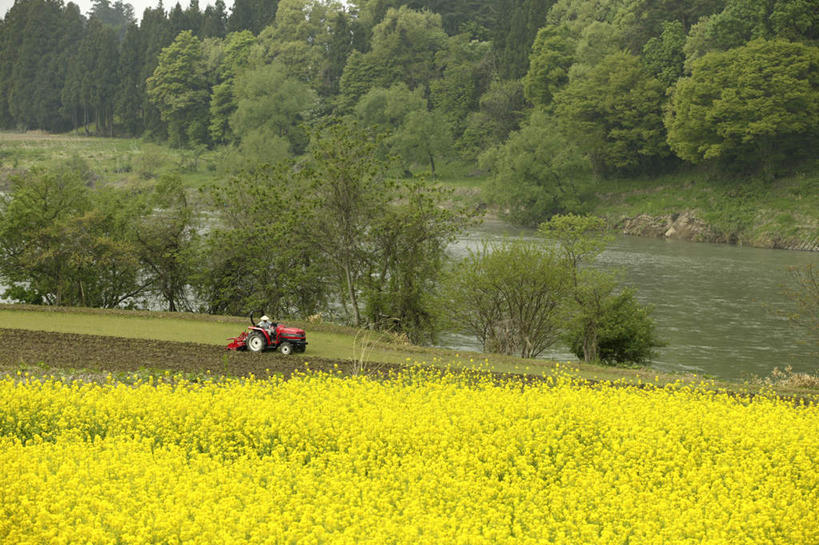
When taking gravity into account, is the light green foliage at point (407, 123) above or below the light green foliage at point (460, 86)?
below

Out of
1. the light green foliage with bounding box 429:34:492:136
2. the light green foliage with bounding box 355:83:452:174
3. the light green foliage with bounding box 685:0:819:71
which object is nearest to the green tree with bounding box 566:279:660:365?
the light green foliage with bounding box 685:0:819:71

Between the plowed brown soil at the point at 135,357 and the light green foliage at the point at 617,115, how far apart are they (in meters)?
60.8

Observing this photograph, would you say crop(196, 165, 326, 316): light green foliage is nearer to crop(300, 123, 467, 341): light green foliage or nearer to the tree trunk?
crop(300, 123, 467, 341): light green foliage

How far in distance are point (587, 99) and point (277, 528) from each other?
248ft

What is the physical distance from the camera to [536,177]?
7350cm

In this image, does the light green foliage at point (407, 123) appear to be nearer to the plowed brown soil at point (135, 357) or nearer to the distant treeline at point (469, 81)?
the distant treeline at point (469, 81)

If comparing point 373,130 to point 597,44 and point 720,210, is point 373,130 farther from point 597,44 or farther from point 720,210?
point 597,44

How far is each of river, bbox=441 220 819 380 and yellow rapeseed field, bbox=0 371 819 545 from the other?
44.8 ft

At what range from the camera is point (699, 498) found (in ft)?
35.4

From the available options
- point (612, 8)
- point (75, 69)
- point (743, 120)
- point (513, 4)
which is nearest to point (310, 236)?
point (743, 120)

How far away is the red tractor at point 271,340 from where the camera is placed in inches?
834

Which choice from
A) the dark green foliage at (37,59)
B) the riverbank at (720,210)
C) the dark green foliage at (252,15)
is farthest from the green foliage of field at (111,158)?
the riverbank at (720,210)

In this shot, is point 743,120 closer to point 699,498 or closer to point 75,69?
point 699,498

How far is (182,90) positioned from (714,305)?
93132mm
